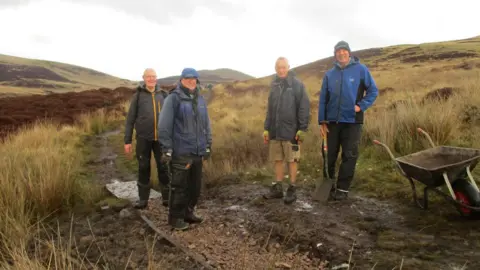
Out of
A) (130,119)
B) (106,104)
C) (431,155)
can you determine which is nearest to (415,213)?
(431,155)

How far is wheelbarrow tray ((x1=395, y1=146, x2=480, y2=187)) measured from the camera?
390cm

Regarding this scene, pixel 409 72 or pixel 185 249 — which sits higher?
pixel 409 72

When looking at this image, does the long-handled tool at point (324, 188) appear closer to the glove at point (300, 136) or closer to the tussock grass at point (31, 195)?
the glove at point (300, 136)

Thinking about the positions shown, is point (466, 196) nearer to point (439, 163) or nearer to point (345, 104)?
point (439, 163)

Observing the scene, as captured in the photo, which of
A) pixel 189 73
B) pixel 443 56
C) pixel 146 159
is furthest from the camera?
pixel 443 56

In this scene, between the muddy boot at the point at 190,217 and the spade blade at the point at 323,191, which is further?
the spade blade at the point at 323,191

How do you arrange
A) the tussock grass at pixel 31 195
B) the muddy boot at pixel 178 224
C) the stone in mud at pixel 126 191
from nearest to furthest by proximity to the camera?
the tussock grass at pixel 31 195
the muddy boot at pixel 178 224
the stone in mud at pixel 126 191

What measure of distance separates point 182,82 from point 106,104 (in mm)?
17635

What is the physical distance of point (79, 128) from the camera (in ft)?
44.0

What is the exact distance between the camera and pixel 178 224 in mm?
4609

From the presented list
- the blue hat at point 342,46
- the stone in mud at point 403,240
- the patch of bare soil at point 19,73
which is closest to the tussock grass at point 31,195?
the stone in mud at point 403,240

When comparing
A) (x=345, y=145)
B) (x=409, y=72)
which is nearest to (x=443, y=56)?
(x=409, y=72)

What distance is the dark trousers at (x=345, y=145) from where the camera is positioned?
5.12 meters

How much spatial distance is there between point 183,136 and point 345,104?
7.49ft
